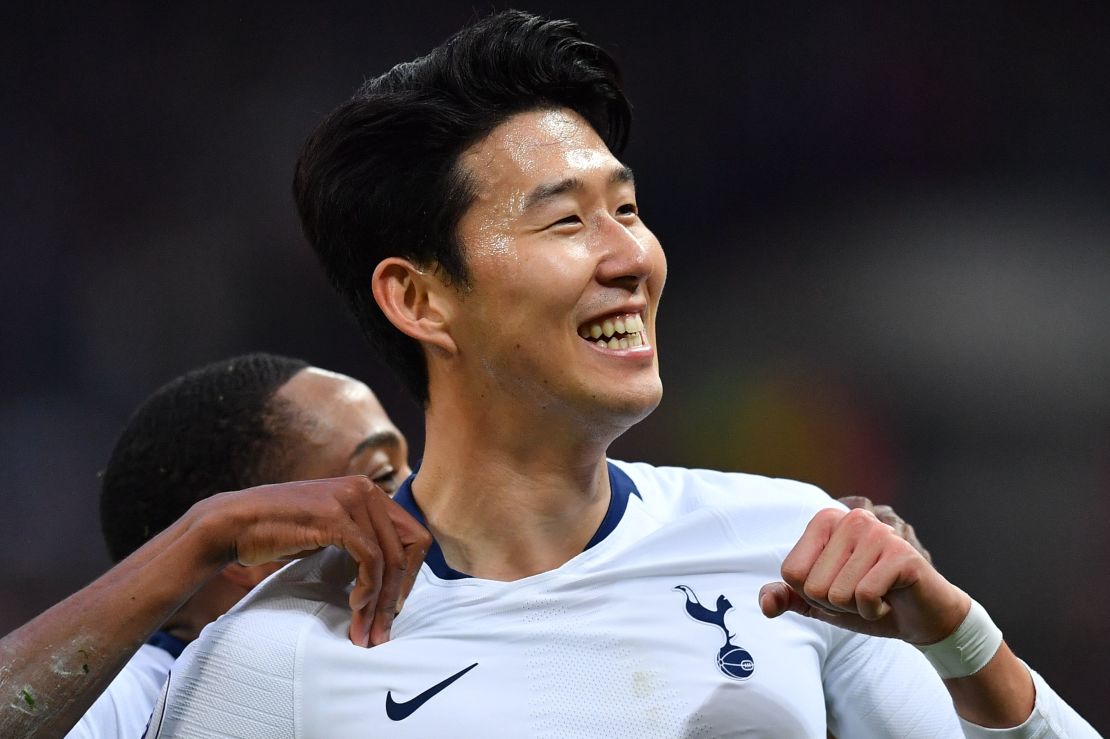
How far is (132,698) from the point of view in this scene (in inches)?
103

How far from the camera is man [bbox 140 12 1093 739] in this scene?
1928 millimetres

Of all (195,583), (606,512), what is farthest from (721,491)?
(195,583)

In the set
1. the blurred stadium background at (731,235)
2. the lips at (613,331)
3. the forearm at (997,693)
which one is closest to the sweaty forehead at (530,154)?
the lips at (613,331)

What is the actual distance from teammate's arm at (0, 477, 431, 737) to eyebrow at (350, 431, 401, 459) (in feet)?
3.12

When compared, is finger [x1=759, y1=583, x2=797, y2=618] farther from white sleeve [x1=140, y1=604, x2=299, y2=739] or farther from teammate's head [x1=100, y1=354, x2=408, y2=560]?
teammate's head [x1=100, y1=354, x2=408, y2=560]

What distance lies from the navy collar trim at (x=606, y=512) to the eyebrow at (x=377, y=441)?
74 centimetres

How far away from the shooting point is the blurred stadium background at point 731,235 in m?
5.17

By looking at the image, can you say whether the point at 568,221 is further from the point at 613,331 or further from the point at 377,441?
the point at 377,441

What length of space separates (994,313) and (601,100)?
3512 millimetres

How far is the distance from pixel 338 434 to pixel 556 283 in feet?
3.91

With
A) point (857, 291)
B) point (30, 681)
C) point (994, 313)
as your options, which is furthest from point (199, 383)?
point (994, 313)

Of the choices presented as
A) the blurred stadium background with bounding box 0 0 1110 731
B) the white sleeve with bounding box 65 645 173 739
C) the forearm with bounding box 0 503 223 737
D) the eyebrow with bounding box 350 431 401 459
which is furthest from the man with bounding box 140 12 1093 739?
the blurred stadium background with bounding box 0 0 1110 731

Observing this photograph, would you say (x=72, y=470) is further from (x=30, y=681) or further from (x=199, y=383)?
(x=30, y=681)

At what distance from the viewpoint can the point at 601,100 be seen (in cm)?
234
